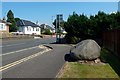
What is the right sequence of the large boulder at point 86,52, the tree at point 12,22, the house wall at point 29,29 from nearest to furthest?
the large boulder at point 86,52 < the tree at point 12,22 < the house wall at point 29,29

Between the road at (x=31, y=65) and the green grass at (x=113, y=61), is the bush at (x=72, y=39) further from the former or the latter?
the green grass at (x=113, y=61)

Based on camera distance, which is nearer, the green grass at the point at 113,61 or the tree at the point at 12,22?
the green grass at the point at 113,61

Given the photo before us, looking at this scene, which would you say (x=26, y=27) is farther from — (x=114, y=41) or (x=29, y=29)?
(x=114, y=41)

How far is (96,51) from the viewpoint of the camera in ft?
57.3

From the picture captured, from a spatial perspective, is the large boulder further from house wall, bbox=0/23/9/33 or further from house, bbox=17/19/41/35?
house, bbox=17/19/41/35

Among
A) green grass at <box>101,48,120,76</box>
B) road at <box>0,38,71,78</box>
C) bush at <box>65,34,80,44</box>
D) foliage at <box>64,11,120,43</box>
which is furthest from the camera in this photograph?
bush at <box>65,34,80,44</box>

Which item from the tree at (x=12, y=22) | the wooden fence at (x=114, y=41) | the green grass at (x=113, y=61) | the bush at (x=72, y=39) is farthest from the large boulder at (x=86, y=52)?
the tree at (x=12, y=22)

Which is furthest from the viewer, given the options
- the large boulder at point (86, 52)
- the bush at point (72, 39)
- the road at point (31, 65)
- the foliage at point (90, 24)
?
the bush at point (72, 39)

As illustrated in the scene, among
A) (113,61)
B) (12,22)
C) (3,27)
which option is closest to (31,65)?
(113,61)

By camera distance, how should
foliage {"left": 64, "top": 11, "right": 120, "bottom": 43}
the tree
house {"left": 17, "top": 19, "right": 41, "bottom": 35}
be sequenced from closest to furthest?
1. foliage {"left": 64, "top": 11, "right": 120, "bottom": 43}
2. the tree
3. house {"left": 17, "top": 19, "right": 41, "bottom": 35}

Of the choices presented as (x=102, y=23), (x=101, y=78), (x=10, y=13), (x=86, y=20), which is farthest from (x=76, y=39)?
(x=10, y=13)

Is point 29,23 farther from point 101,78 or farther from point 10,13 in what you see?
point 101,78

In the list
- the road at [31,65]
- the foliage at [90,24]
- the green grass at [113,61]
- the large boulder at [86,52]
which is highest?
the foliage at [90,24]

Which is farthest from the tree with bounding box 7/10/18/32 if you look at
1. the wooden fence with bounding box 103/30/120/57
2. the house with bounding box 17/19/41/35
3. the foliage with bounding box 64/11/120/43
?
the wooden fence with bounding box 103/30/120/57
